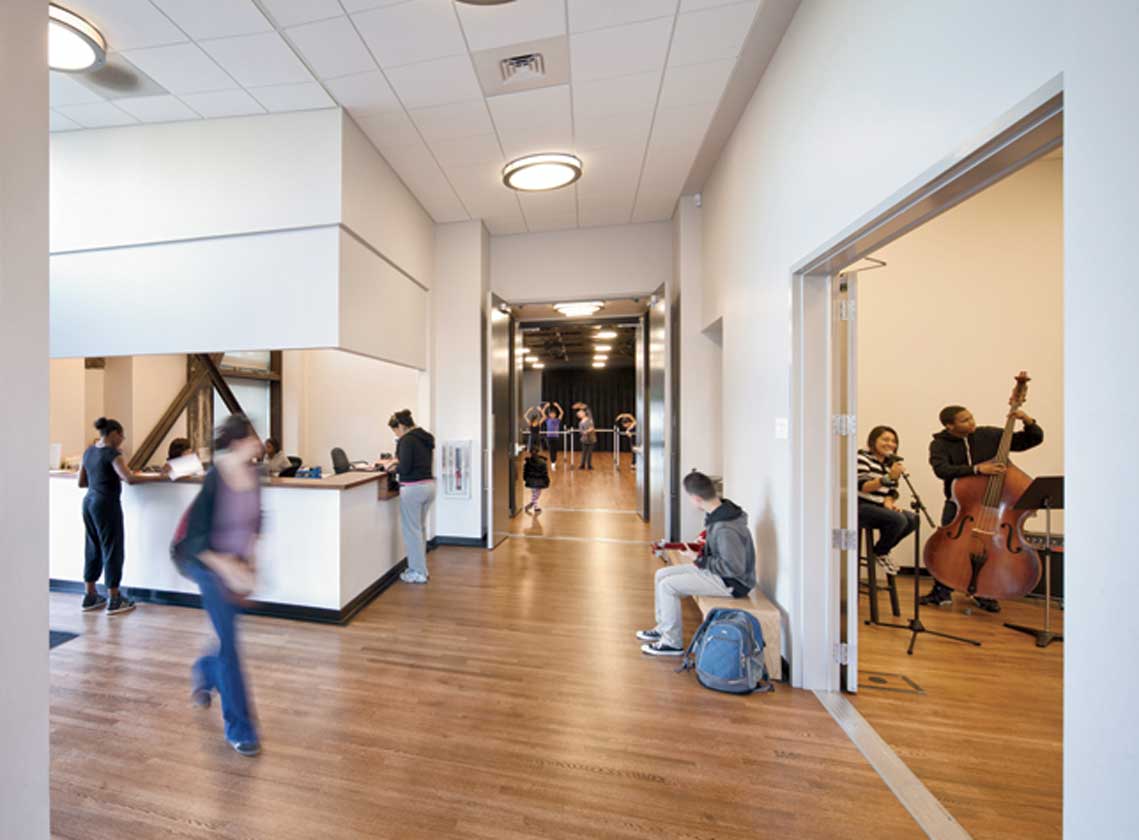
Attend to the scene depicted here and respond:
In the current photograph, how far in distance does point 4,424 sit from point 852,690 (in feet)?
12.2

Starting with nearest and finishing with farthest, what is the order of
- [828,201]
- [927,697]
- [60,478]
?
1. [828,201]
2. [927,697]
3. [60,478]

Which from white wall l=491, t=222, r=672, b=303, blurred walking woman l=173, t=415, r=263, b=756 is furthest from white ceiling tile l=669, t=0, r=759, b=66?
blurred walking woman l=173, t=415, r=263, b=756

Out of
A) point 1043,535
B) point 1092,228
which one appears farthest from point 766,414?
point 1043,535

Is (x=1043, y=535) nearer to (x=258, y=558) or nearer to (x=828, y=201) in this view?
(x=828, y=201)

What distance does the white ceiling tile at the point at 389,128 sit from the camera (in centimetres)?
354

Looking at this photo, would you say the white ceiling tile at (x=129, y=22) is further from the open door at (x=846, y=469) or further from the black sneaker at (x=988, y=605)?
the black sneaker at (x=988, y=605)

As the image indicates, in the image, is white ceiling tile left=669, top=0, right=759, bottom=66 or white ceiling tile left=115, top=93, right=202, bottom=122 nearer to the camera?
white ceiling tile left=669, top=0, right=759, bottom=66

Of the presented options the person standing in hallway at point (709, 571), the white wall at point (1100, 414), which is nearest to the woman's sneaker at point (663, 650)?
the person standing in hallway at point (709, 571)

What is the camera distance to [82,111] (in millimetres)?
3490

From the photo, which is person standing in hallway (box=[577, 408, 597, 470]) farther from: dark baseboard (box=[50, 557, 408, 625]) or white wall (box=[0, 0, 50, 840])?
white wall (box=[0, 0, 50, 840])

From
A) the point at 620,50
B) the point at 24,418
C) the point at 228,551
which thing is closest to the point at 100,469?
the point at 228,551

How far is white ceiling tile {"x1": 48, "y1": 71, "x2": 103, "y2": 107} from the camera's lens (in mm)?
3098

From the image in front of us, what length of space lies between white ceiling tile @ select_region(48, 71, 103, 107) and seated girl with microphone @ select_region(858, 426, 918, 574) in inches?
251

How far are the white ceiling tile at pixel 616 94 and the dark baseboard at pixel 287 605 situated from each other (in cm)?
429
